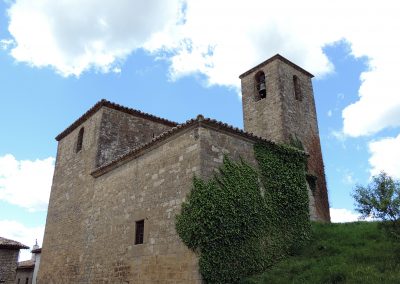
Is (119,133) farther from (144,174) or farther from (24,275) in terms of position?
(24,275)

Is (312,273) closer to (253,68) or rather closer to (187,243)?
(187,243)

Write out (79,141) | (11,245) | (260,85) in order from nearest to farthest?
(79,141)
(260,85)
(11,245)

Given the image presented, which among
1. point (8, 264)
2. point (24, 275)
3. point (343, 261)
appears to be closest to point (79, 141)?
point (8, 264)

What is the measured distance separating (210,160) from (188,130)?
109 cm

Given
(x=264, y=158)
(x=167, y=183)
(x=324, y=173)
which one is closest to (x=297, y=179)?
(x=264, y=158)

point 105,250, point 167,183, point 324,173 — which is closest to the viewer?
point 167,183

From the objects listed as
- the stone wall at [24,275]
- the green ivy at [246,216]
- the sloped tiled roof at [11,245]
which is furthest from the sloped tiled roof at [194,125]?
the stone wall at [24,275]

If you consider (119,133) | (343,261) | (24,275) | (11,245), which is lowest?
(343,261)

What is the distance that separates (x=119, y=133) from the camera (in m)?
15.4

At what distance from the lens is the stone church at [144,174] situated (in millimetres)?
9758

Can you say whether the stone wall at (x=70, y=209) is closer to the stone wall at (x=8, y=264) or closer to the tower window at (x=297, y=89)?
the stone wall at (x=8, y=264)

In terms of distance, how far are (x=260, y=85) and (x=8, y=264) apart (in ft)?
50.2

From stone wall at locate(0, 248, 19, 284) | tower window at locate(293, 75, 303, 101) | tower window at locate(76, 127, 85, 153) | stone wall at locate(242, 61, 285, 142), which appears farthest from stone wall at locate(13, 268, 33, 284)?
tower window at locate(293, 75, 303, 101)

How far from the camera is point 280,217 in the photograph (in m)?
10.6
